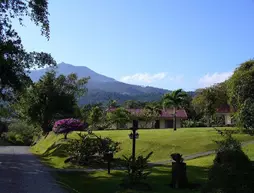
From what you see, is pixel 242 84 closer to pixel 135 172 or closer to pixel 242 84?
pixel 242 84

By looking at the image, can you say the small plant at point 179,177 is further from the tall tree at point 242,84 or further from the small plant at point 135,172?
the tall tree at point 242,84

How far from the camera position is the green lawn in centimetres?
1299

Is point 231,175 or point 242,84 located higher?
point 242,84

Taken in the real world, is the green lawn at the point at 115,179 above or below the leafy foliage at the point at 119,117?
below

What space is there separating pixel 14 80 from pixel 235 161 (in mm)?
16124

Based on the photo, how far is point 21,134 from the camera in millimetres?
64312

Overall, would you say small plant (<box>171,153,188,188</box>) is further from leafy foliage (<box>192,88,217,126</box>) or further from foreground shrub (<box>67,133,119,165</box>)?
leafy foliage (<box>192,88,217,126</box>)

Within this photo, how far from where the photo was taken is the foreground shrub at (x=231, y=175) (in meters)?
7.95

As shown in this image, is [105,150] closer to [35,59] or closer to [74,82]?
[35,59]

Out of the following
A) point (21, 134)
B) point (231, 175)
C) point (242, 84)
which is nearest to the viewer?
point (231, 175)

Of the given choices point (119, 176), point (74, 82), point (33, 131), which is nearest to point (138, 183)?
point (119, 176)

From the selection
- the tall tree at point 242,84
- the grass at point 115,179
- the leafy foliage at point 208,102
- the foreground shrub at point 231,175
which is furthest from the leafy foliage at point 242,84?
the foreground shrub at point 231,175

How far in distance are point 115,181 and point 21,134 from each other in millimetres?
52785

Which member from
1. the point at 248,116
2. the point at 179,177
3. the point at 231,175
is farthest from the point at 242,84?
the point at 231,175
